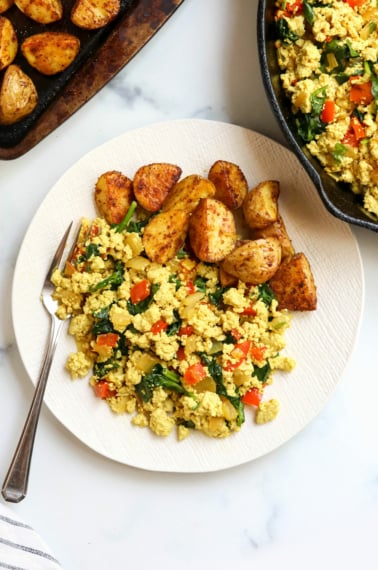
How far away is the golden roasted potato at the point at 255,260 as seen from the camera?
2393 millimetres

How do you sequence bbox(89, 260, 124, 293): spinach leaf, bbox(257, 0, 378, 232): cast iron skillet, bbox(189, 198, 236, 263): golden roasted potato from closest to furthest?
bbox(257, 0, 378, 232): cast iron skillet < bbox(189, 198, 236, 263): golden roasted potato < bbox(89, 260, 124, 293): spinach leaf

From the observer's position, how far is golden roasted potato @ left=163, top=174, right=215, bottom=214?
2469 millimetres

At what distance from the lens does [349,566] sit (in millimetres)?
2762

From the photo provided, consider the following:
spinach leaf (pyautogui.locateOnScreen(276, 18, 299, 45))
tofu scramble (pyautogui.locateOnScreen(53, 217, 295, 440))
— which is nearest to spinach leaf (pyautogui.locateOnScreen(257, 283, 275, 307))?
tofu scramble (pyautogui.locateOnScreen(53, 217, 295, 440))

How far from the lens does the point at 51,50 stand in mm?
2547

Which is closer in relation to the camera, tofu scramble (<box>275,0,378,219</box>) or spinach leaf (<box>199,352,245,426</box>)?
tofu scramble (<box>275,0,378,219</box>)

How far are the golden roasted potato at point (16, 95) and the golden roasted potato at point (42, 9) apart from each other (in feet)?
0.62

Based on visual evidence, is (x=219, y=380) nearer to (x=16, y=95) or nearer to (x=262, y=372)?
(x=262, y=372)

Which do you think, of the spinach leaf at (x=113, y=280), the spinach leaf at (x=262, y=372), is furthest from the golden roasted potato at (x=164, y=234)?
the spinach leaf at (x=262, y=372)

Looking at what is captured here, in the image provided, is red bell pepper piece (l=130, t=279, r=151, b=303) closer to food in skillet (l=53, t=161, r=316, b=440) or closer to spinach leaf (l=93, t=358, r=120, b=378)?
food in skillet (l=53, t=161, r=316, b=440)

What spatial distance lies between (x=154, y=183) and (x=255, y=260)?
449mm

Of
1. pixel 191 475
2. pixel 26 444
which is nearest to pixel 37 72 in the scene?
pixel 26 444

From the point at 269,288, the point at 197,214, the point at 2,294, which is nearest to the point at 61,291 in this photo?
the point at 2,294

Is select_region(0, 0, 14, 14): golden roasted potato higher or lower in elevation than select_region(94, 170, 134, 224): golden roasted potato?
higher
